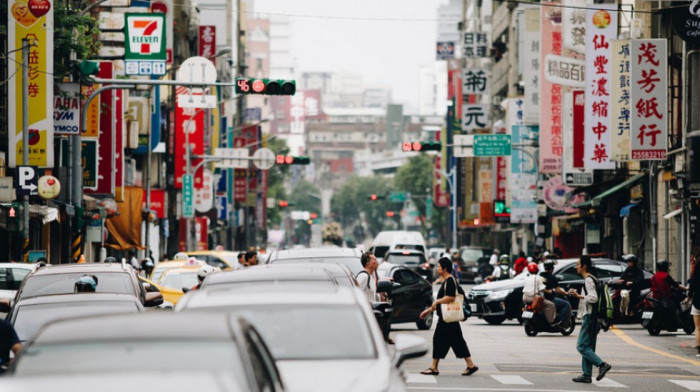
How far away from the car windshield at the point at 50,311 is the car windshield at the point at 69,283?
3.00 metres

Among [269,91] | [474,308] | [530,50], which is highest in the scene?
[530,50]

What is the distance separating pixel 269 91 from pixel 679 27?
8795 millimetres

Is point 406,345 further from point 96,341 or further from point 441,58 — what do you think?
point 441,58

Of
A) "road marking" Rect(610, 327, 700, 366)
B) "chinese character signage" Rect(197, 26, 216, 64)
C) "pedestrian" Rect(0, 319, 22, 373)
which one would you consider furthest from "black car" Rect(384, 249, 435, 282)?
"pedestrian" Rect(0, 319, 22, 373)

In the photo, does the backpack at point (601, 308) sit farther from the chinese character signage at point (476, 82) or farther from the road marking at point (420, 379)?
the chinese character signage at point (476, 82)

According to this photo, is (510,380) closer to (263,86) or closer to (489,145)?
(263,86)

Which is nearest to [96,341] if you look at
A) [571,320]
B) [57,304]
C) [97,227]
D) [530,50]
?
[57,304]

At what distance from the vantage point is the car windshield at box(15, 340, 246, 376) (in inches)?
276

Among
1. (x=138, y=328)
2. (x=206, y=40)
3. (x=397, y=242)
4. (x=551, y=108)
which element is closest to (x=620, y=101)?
(x=551, y=108)

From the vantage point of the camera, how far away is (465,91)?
A: 3583 inches

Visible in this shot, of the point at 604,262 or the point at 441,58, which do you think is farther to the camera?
the point at 441,58

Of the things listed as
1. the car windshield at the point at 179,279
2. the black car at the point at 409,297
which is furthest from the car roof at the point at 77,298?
the car windshield at the point at 179,279

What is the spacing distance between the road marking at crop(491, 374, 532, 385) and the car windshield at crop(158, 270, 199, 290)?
1232 cm

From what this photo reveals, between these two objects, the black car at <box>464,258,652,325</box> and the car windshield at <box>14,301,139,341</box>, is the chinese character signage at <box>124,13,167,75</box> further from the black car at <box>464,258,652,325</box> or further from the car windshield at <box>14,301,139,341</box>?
the car windshield at <box>14,301,139,341</box>
